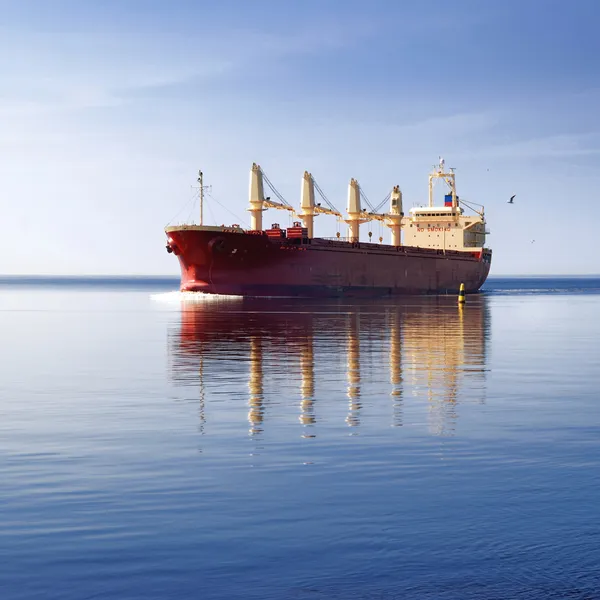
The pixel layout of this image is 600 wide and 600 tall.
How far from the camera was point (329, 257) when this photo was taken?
93188 mm

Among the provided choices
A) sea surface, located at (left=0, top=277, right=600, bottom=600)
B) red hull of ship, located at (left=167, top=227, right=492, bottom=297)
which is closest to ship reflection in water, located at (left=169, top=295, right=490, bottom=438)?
sea surface, located at (left=0, top=277, right=600, bottom=600)

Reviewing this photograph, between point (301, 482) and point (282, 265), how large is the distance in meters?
76.9

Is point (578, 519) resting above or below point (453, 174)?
below

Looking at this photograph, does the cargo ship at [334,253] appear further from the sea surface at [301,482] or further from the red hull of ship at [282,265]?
the sea surface at [301,482]

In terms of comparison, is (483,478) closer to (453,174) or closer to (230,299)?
(230,299)

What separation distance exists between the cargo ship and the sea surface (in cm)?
6058

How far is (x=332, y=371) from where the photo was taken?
82.5ft

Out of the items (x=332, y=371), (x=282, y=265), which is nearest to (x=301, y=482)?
(x=332, y=371)

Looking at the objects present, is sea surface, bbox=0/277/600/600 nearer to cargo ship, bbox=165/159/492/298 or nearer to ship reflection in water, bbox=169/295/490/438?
ship reflection in water, bbox=169/295/490/438

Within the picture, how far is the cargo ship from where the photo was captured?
86.9m

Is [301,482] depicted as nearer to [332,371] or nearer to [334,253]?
[332,371]

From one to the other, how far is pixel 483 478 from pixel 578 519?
214 centimetres

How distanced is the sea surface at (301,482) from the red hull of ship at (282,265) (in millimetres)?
60287

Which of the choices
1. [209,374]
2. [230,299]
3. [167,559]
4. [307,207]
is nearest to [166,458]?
[167,559]
